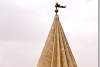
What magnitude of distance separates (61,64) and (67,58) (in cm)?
63

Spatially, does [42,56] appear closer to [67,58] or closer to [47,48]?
[47,48]

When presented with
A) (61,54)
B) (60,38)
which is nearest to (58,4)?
(60,38)

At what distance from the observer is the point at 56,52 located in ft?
52.1

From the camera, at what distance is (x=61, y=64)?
51.0 ft

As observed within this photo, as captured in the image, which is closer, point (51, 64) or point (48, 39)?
point (51, 64)

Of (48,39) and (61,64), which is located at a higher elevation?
(48,39)

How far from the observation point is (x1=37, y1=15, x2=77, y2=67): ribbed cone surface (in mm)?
15500

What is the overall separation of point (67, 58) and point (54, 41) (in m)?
1.48

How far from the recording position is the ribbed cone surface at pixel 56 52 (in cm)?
1550

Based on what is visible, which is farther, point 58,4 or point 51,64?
point 58,4

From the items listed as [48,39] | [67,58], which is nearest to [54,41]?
[48,39]

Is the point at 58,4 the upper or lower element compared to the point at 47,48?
upper

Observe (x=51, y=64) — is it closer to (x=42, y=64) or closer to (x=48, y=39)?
(x=42, y=64)

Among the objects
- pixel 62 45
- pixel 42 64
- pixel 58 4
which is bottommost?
pixel 42 64
